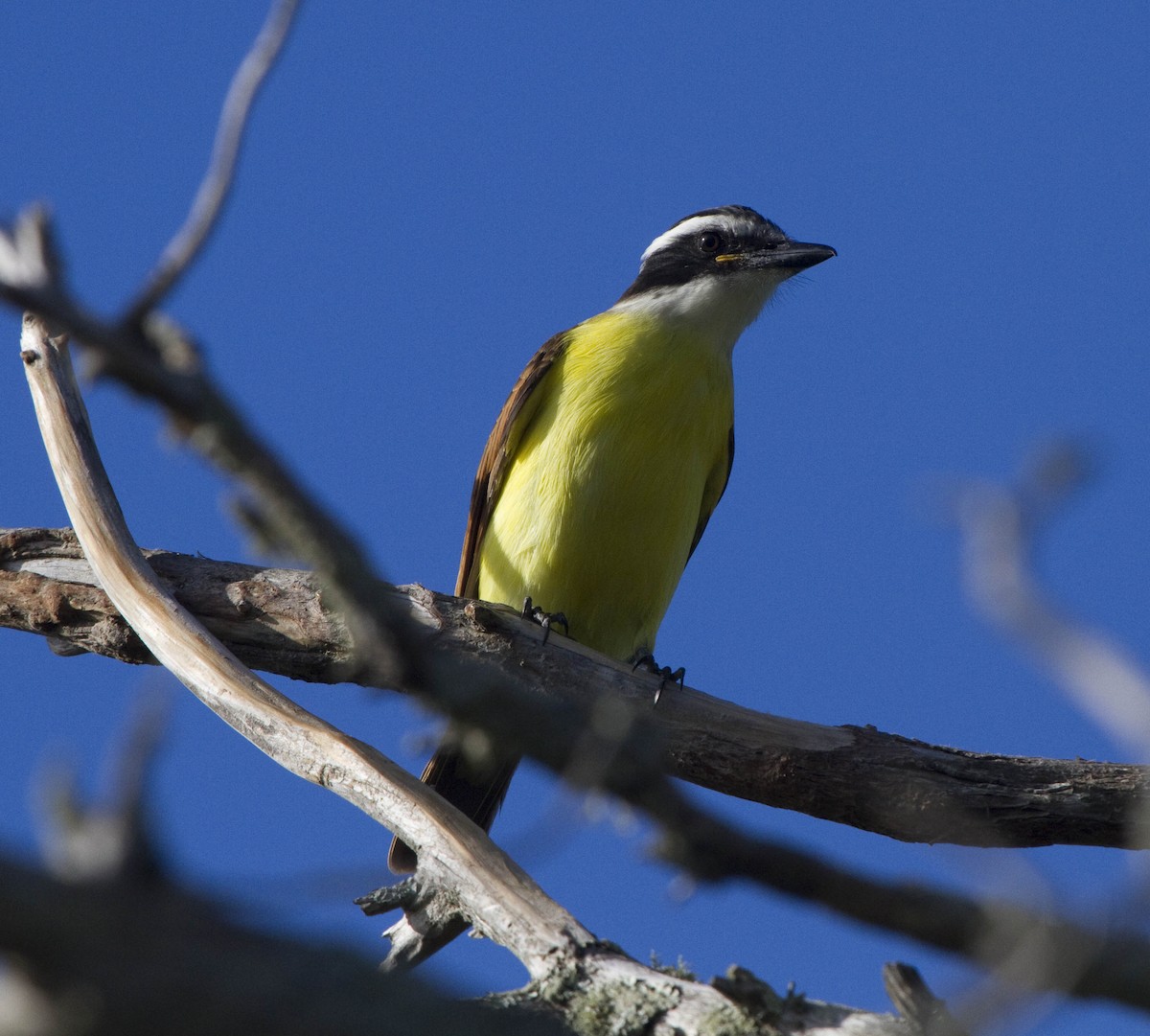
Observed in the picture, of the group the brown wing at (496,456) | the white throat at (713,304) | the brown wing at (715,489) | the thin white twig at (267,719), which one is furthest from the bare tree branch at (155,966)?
the white throat at (713,304)

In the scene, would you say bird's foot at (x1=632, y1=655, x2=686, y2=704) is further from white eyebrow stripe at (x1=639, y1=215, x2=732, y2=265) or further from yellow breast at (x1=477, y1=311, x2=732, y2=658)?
white eyebrow stripe at (x1=639, y1=215, x2=732, y2=265)

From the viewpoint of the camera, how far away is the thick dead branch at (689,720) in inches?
214

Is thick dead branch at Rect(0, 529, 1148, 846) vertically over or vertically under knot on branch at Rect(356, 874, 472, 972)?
over

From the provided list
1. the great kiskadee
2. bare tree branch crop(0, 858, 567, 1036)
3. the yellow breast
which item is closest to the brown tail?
the great kiskadee

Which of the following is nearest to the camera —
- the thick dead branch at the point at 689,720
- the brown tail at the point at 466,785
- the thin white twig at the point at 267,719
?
the thin white twig at the point at 267,719

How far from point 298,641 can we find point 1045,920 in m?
4.55

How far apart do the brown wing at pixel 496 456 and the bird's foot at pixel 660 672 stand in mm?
1193

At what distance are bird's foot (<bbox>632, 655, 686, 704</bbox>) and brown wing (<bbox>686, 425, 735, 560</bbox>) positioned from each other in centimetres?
102

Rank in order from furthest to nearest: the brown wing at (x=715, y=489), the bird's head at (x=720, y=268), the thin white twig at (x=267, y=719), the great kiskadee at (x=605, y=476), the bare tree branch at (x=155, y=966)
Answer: the bird's head at (x=720, y=268) → the brown wing at (x=715, y=489) → the great kiskadee at (x=605, y=476) → the thin white twig at (x=267, y=719) → the bare tree branch at (x=155, y=966)

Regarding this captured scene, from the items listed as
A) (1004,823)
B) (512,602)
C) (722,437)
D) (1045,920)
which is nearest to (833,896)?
(1045,920)

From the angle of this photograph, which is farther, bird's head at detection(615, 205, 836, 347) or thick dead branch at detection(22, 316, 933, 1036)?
bird's head at detection(615, 205, 836, 347)

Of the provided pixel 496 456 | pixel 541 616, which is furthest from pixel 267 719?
pixel 496 456

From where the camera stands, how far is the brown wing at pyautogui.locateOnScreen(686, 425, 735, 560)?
784cm

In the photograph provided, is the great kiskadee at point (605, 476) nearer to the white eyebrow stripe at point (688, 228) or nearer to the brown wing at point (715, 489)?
the brown wing at point (715, 489)
